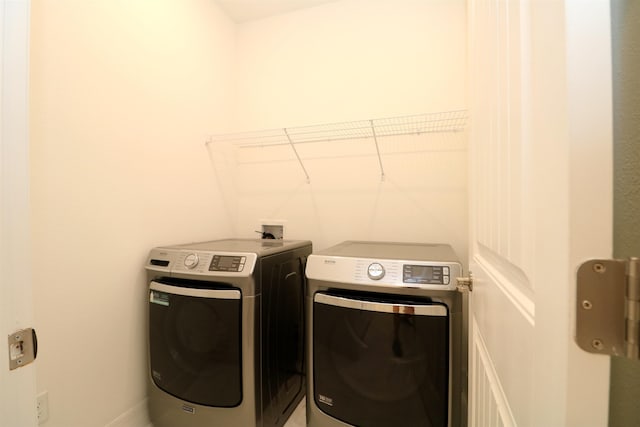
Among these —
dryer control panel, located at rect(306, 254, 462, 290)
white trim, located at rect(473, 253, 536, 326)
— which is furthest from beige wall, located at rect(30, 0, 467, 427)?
white trim, located at rect(473, 253, 536, 326)

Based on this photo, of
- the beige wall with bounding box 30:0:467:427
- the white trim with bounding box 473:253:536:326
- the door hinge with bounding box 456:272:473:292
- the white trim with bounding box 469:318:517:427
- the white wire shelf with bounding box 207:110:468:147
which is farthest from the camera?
the white wire shelf with bounding box 207:110:468:147

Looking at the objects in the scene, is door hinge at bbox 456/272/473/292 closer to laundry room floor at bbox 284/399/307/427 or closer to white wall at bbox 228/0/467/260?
white wall at bbox 228/0/467/260

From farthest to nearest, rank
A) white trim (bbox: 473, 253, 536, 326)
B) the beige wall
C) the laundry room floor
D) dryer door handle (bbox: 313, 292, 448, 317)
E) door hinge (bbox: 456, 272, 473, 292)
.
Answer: the laundry room floor, the beige wall, dryer door handle (bbox: 313, 292, 448, 317), door hinge (bbox: 456, 272, 473, 292), white trim (bbox: 473, 253, 536, 326)

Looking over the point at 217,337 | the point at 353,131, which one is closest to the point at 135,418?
the point at 217,337

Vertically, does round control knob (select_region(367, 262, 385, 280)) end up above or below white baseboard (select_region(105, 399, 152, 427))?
above

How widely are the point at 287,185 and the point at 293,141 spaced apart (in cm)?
33

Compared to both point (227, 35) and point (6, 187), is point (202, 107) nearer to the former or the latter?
point (227, 35)

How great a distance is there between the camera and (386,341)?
1055mm

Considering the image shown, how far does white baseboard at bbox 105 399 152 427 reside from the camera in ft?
4.24

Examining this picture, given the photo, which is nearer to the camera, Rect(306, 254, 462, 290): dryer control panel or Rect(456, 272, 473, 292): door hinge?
Rect(456, 272, 473, 292): door hinge

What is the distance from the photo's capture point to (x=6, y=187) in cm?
59

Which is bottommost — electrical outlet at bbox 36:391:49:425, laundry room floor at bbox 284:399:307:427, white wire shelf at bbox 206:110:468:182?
laundry room floor at bbox 284:399:307:427

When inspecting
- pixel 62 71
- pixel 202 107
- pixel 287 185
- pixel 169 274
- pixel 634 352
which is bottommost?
pixel 169 274

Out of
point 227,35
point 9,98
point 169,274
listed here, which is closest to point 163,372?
point 169,274
